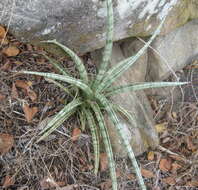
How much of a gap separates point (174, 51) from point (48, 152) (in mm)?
1026

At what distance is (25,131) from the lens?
142cm

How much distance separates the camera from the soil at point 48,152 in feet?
4.51

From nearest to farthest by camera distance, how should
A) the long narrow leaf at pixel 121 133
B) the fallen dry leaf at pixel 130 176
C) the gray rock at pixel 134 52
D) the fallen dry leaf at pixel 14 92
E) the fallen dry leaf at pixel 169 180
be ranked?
the long narrow leaf at pixel 121 133
the fallen dry leaf at pixel 14 92
the fallen dry leaf at pixel 130 176
the fallen dry leaf at pixel 169 180
the gray rock at pixel 134 52

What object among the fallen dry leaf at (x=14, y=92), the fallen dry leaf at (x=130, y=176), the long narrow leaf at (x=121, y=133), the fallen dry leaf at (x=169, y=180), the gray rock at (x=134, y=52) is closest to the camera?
the long narrow leaf at (x=121, y=133)

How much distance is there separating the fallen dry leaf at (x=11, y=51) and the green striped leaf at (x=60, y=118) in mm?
383

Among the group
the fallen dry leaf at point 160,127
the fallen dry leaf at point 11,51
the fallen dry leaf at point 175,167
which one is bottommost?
the fallen dry leaf at point 175,167

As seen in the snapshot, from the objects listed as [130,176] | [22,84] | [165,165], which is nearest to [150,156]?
[165,165]

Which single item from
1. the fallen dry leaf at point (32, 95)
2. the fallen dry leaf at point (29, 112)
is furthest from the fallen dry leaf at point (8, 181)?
the fallen dry leaf at point (32, 95)

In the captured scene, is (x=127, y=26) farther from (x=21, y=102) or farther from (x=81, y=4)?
(x=21, y=102)

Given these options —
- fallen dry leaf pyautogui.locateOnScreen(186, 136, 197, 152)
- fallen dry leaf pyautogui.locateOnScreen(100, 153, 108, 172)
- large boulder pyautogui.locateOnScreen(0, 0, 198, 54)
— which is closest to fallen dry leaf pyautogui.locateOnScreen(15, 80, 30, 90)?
large boulder pyautogui.locateOnScreen(0, 0, 198, 54)

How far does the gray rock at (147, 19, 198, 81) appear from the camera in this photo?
6.26ft

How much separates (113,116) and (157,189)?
0.59m

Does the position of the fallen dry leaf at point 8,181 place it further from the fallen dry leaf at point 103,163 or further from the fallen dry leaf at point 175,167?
Result: the fallen dry leaf at point 175,167

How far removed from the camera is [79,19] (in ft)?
4.65
